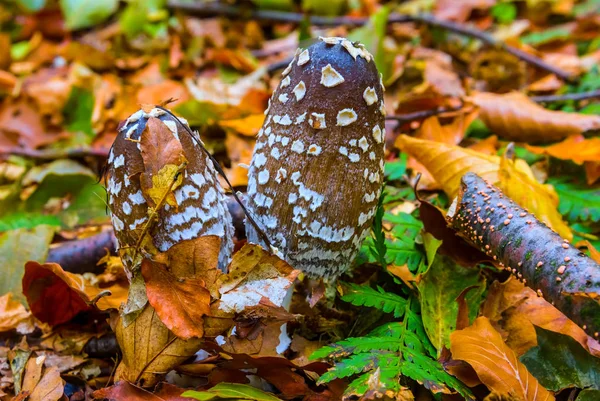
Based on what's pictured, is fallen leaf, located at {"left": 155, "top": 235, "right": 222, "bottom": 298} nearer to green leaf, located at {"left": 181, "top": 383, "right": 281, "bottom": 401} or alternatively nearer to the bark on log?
green leaf, located at {"left": 181, "top": 383, "right": 281, "bottom": 401}

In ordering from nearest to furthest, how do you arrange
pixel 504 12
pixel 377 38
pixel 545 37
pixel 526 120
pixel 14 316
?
pixel 14 316 < pixel 526 120 < pixel 377 38 < pixel 545 37 < pixel 504 12

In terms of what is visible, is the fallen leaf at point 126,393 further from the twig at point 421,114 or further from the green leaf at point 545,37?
the green leaf at point 545,37

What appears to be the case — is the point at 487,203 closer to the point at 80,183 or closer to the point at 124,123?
the point at 124,123

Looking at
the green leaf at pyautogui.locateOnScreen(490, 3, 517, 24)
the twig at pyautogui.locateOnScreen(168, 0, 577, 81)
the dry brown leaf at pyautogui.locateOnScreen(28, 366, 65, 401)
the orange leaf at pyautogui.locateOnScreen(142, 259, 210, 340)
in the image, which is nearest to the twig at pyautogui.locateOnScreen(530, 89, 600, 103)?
the twig at pyautogui.locateOnScreen(168, 0, 577, 81)

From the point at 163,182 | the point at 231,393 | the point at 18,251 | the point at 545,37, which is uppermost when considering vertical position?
the point at 545,37

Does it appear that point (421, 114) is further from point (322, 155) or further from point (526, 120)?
point (322, 155)

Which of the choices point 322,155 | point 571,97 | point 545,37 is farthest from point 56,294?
point 545,37

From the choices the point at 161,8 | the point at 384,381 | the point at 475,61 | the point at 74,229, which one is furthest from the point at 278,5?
the point at 384,381
